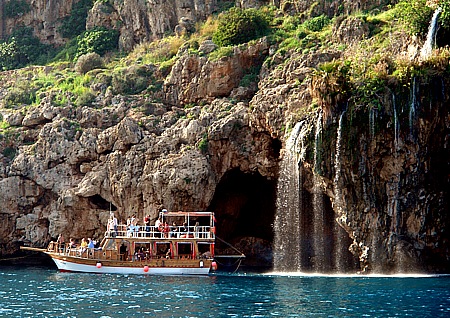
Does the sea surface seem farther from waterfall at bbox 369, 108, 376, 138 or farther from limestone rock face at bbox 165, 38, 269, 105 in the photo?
limestone rock face at bbox 165, 38, 269, 105

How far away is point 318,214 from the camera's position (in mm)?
51125

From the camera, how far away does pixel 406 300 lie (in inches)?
1399

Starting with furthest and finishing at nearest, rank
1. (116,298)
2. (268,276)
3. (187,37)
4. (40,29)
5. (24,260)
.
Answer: (40,29) → (187,37) → (24,260) → (268,276) → (116,298)

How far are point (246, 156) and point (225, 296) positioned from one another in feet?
57.5

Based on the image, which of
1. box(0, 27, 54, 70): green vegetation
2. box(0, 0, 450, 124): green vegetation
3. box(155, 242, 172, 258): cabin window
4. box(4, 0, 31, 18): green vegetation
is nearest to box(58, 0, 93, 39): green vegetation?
box(0, 0, 450, 124): green vegetation

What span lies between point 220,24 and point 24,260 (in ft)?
75.3

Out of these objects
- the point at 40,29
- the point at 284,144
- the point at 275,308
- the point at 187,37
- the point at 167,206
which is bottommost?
the point at 275,308

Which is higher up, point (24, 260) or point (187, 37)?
point (187, 37)

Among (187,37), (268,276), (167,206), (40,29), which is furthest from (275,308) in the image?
(40,29)

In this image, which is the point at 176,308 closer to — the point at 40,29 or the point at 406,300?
the point at 406,300

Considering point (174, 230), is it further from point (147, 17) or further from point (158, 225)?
point (147, 17)

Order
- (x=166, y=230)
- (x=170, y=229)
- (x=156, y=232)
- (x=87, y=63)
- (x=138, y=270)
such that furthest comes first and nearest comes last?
(x=87, y=63) → (x=170, y=229) → (x=166, y=230) → (x=138, y=270) → (x=156, y=232)

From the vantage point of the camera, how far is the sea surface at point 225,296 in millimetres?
33156

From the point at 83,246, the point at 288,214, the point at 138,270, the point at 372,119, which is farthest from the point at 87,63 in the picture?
the point at 372,119
